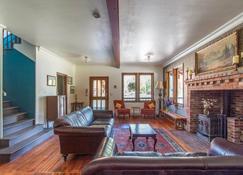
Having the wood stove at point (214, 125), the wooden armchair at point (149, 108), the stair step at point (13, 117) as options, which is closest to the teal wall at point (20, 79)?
the stair step at point (13, 117)

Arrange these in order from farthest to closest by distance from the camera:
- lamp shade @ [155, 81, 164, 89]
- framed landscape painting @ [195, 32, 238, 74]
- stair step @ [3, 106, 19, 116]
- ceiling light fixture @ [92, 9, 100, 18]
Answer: lamp shade @ [155, 81, 164, 89]
stair step @ [3, 106, 19, 116]
framed landscape painting @ [195, 32, 238, 74]
ceiling light fixture @ [92, 9, 100, 18]

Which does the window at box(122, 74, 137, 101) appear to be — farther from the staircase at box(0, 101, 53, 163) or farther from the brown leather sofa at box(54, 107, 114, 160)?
the brown leather sofa at box(54, 107, 114, 160)

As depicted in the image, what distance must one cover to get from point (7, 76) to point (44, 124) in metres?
1.85

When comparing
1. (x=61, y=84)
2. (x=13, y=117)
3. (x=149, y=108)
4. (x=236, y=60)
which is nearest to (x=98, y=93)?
(x=61, y=84)

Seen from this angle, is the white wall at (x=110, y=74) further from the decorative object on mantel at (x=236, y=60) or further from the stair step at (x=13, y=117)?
the decorative object on mantel at (x=236, y=60)

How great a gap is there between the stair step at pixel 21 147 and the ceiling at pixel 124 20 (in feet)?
8.20

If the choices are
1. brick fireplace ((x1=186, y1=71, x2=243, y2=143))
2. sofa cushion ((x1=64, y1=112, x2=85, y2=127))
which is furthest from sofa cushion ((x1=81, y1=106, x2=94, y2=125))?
brick fireplace ((x1=186, y1=71, x2=243, y2=143))

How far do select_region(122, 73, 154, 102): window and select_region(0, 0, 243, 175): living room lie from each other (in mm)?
2370

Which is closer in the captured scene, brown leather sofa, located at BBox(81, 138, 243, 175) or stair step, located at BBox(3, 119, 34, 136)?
brown leather sofa, located at BBox(81, 138, 243, 175)

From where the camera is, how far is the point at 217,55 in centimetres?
520

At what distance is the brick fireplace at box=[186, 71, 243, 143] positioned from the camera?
4.33 meters

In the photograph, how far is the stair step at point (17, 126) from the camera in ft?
17.2

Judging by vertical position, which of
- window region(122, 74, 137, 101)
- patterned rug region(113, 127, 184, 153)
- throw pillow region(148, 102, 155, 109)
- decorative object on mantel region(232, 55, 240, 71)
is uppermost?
decorative object on mantel region(232, 55, 240, 71)

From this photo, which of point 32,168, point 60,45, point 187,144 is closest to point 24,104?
point 60,45
